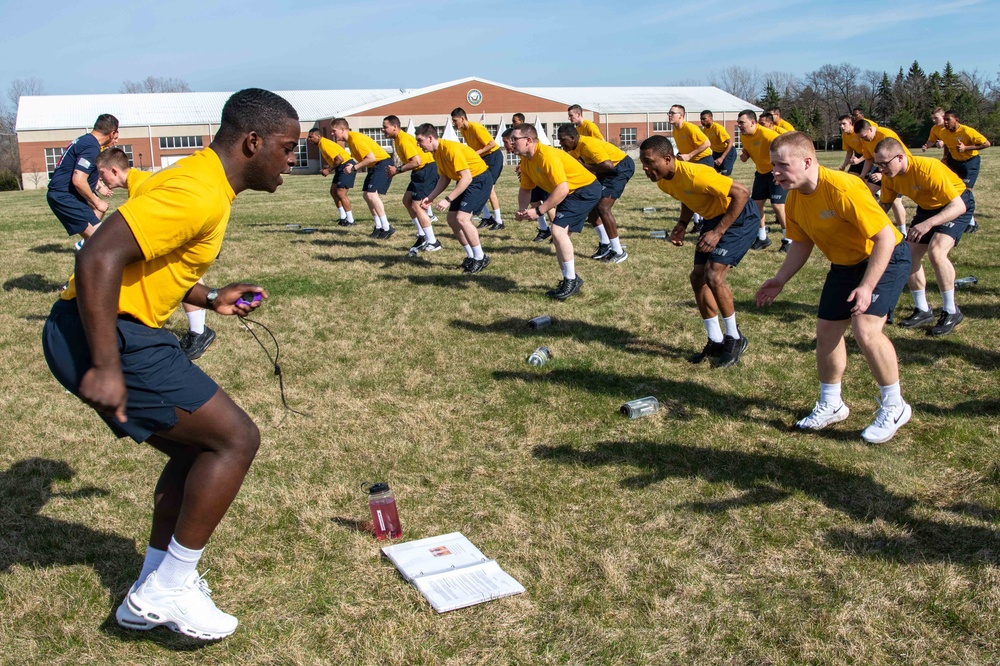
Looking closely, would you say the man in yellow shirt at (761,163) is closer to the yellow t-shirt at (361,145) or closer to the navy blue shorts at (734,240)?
the navy blue shorts at (734,240)

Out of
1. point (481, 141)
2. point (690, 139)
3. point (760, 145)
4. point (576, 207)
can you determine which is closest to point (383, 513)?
point (576, 207)

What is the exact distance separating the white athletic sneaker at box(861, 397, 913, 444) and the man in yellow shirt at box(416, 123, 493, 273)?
6.44 meters

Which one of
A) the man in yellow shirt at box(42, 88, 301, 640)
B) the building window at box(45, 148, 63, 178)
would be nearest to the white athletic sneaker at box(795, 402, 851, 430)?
the man in yellow shirt at box(42, 88, 301, 640)

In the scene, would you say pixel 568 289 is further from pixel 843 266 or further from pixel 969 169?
pixel 969 169

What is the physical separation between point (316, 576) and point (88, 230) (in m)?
8.15

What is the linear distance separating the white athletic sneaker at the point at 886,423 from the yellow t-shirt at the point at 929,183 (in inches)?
121

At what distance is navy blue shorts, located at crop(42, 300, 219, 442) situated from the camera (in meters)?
2.86

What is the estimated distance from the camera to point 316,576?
A: 3.82m

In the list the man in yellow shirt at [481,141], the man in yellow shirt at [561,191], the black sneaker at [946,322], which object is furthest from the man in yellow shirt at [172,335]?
the man in yellow shirt at [481,141]

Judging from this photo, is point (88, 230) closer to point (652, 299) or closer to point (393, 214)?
point (652, 299)

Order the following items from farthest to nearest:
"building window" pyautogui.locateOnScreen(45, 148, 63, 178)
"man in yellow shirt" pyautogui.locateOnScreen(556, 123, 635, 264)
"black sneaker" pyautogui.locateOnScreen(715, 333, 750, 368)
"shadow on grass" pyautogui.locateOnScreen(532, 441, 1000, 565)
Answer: "building window" pyautogui.locateOnScreen(45, 148, 63, 178)
"man in yellow shirt" pyautogui.locateOnScreen(556, 123, 635, 264)
"black sneaker" pyautogui.locateOnScreen(715, 333, 750, 368)
"shadow on grass" pyautogui.locateOnScreen(532, 441, 1000, 565)

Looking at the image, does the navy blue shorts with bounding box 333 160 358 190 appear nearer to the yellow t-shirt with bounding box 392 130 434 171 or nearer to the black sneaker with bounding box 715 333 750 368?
the yellow t-shirt with bounding box 392 130 434 171

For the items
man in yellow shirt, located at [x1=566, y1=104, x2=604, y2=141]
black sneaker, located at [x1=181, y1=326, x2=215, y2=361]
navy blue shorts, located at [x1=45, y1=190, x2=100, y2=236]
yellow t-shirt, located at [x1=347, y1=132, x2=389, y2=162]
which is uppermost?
man in yellow shirt, located at [x1=566, y1=104, x2=604, y2=141]

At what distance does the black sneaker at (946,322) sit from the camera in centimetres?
746
